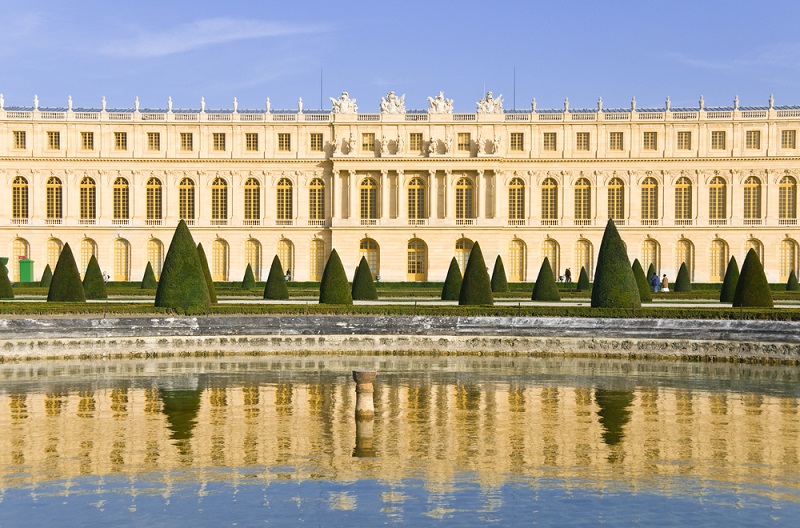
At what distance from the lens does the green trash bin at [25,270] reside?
201 ft

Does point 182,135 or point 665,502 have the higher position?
point 182,135

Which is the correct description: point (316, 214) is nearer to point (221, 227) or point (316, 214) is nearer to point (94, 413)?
point (221, 227)

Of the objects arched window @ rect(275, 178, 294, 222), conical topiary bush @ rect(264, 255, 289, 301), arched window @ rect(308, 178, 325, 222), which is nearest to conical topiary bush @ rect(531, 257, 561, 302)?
conical topiary bush @ rect(264, 255, 289, 301)

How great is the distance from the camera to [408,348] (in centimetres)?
2766

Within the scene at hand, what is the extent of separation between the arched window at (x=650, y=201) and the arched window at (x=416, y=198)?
39.9 feet

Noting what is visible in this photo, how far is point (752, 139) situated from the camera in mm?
61750

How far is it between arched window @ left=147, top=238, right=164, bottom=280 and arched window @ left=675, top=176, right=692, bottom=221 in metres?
28.6

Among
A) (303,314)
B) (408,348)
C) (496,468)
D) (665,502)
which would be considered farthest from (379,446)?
(303,314)

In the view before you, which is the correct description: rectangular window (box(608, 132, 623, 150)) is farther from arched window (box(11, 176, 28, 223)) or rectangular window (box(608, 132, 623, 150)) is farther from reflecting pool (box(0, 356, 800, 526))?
reflecting pool (box(0, 356, 800, 526))

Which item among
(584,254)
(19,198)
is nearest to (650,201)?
(584,254)

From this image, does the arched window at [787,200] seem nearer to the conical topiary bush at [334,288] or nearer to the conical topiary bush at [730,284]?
the conical topiary bush at [730,284]

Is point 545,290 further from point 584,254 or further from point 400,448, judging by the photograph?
point 400,448

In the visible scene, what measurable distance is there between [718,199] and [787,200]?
143 inches

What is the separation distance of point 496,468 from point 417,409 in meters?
4.66
